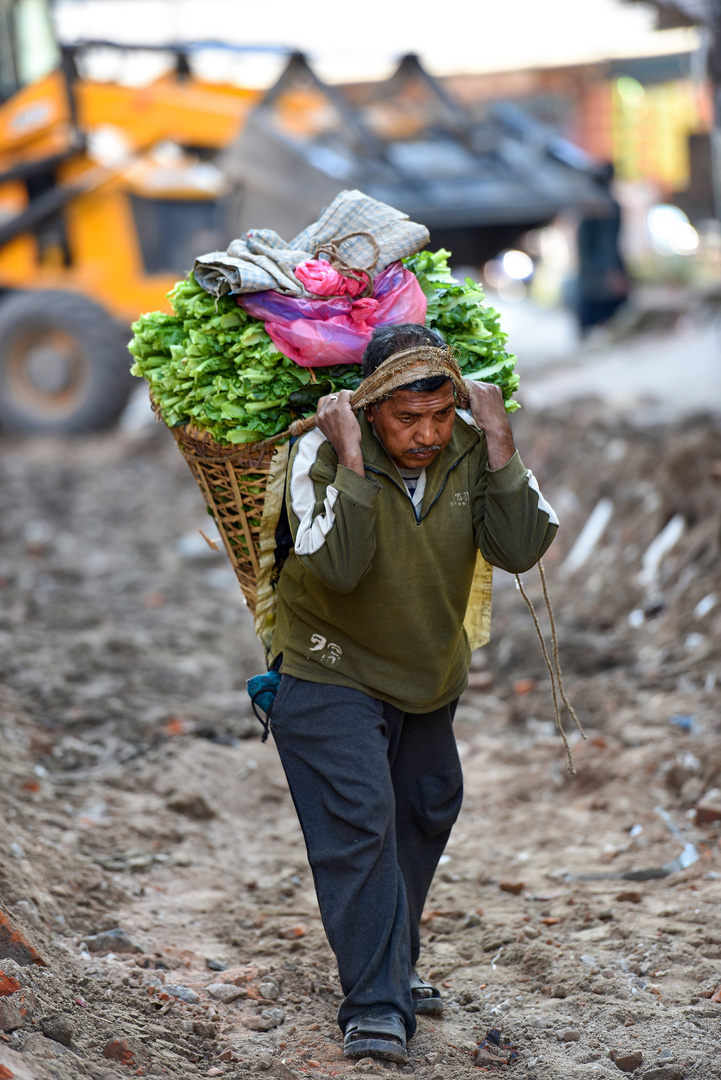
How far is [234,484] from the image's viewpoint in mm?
2957

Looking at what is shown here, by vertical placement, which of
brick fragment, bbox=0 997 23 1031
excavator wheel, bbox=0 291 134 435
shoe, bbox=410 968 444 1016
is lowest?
shoe, bbox=410 968 444 1016

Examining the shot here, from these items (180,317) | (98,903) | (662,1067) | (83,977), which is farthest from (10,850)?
Result: (662,1067)

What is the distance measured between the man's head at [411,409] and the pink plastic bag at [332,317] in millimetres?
133

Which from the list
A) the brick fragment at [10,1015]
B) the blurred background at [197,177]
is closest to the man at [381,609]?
the brick fragment at [10,1015]

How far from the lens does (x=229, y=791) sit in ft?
15.6

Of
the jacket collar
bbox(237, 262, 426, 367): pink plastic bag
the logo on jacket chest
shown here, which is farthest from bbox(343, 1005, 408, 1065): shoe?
bbox(237, 262, 426, 367): pink plastic bag

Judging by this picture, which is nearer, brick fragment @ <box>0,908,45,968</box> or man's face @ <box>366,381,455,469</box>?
man's face @ <box>366,381,455,469</box>

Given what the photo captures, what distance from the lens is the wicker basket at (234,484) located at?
2932 millimetres

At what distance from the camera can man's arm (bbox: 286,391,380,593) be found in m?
2.62

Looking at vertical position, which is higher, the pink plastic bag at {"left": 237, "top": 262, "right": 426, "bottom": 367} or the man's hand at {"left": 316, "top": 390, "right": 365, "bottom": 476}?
the pink plastic bag at {"left": 237, "top": 262, "right": 426, "bottom": 367}

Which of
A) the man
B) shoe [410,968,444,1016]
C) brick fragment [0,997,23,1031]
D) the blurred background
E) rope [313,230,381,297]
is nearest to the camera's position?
brick fragment [0,997,23,1031]

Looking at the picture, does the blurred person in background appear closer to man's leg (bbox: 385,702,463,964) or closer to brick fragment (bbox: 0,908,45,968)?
man's leg (bbox: 385,702,463,964)

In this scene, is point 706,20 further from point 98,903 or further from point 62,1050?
point 62,1050

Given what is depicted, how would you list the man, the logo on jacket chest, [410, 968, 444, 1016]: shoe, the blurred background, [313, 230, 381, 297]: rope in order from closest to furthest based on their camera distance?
1. the man
2. the logo on jacket chest
3. [313, 230, 381, 297]: rope
4. [410, 968, 444, 1016]: shoe
5. the blurred background
